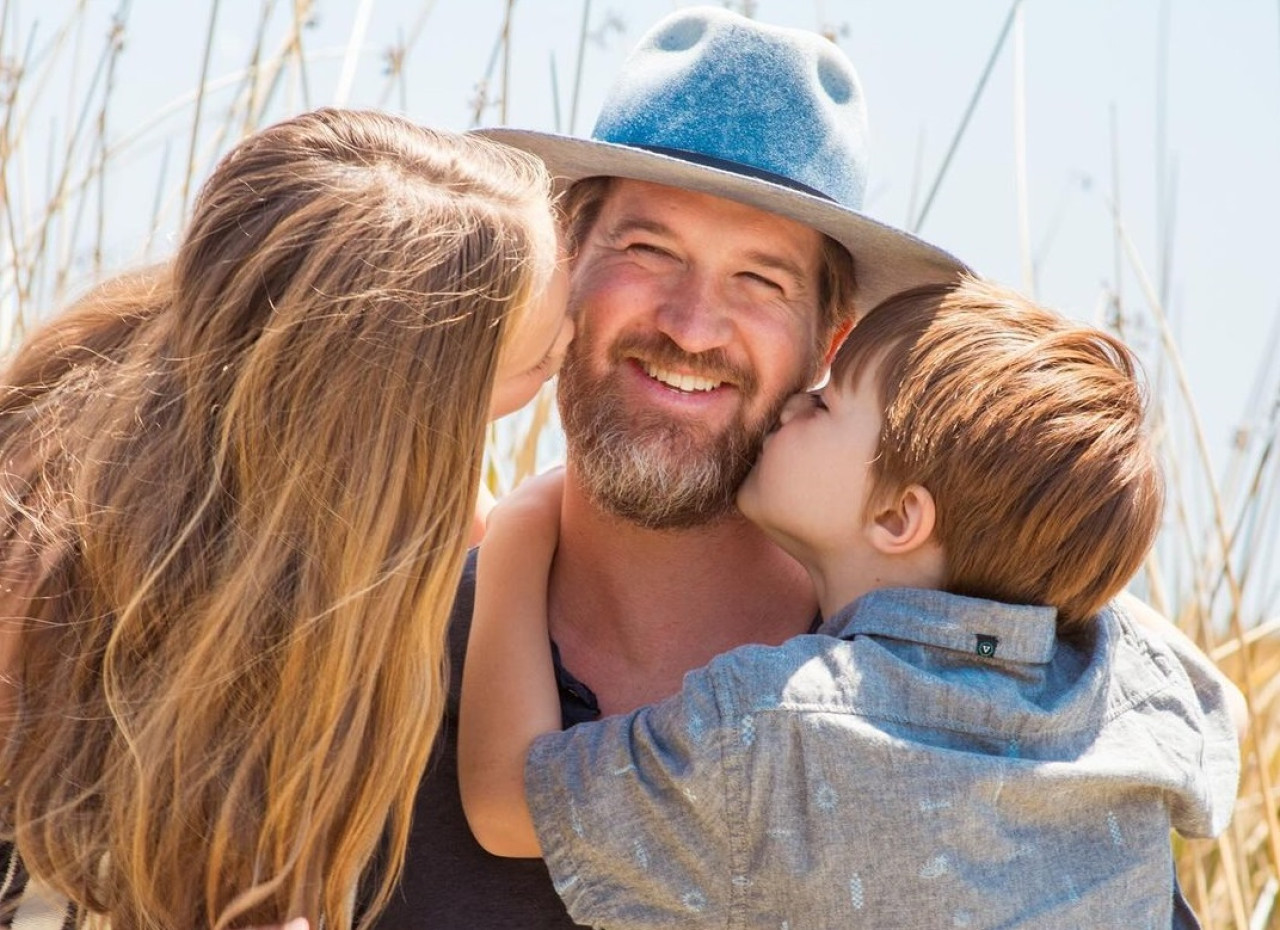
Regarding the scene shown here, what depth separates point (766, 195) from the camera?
2574 millimetres

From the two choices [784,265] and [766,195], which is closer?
[766,195]

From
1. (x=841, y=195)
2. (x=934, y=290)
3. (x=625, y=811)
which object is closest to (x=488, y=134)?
(x=841, y=195)

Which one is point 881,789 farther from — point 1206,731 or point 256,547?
point 256,547

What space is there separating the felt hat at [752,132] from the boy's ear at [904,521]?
55 cm

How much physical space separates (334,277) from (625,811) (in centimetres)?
75

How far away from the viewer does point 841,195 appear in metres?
2.73

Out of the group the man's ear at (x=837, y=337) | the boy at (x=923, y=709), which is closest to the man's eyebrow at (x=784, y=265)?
the man's ear at (x=837, y=337)

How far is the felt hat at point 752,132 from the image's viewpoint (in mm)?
2631

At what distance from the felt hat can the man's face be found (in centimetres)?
9

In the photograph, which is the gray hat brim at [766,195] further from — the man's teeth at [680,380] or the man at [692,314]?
the man's teeth at [680,380]

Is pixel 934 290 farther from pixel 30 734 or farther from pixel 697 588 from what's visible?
pixel 30 734

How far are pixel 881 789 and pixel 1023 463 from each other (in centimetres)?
49

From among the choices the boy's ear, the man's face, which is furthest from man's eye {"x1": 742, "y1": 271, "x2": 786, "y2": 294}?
the boy's ear

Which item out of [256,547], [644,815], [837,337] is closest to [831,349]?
[837,337]
